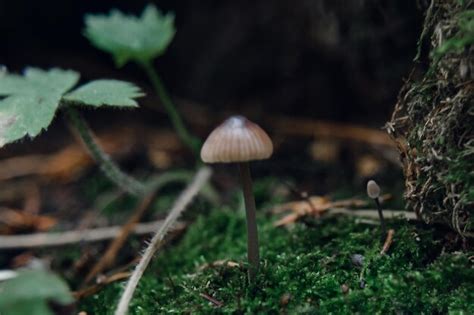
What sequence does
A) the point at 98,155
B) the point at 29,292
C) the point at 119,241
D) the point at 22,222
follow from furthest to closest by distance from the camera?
the point at 22,222 < the point at 119,241 < the point at 98,155 < the point at 29,292

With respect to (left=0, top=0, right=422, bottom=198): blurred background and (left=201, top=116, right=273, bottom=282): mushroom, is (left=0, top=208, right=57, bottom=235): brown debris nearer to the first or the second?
(left=0, top=0, right=422, bottom=198): blurred background

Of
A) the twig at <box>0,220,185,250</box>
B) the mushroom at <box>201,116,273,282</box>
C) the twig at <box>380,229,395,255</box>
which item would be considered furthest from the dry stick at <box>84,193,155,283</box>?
the twig at <box>380,229,395,255</box>

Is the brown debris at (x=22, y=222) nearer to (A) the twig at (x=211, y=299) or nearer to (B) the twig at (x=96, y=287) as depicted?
(B) the twig at (x=96, y=287)

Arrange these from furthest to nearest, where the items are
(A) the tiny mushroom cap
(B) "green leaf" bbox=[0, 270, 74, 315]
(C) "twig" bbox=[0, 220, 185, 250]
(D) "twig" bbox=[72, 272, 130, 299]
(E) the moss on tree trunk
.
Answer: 1. (C) "twig" bbox=[0, 220, 185, 250]
2. (D) "twig" bbox=[72, 272, 130, 299]
3. (A) the tiny mushroom cap
4. (E) the moss on tree trunk
5. (B) "green leaf" bbox=[0, 270, 74, 315]

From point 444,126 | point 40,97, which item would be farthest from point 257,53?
point 444,126

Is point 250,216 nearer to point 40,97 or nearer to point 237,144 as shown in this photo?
point 237,144

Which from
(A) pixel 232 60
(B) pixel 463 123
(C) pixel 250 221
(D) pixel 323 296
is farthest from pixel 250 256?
(A) pixel 232 60
